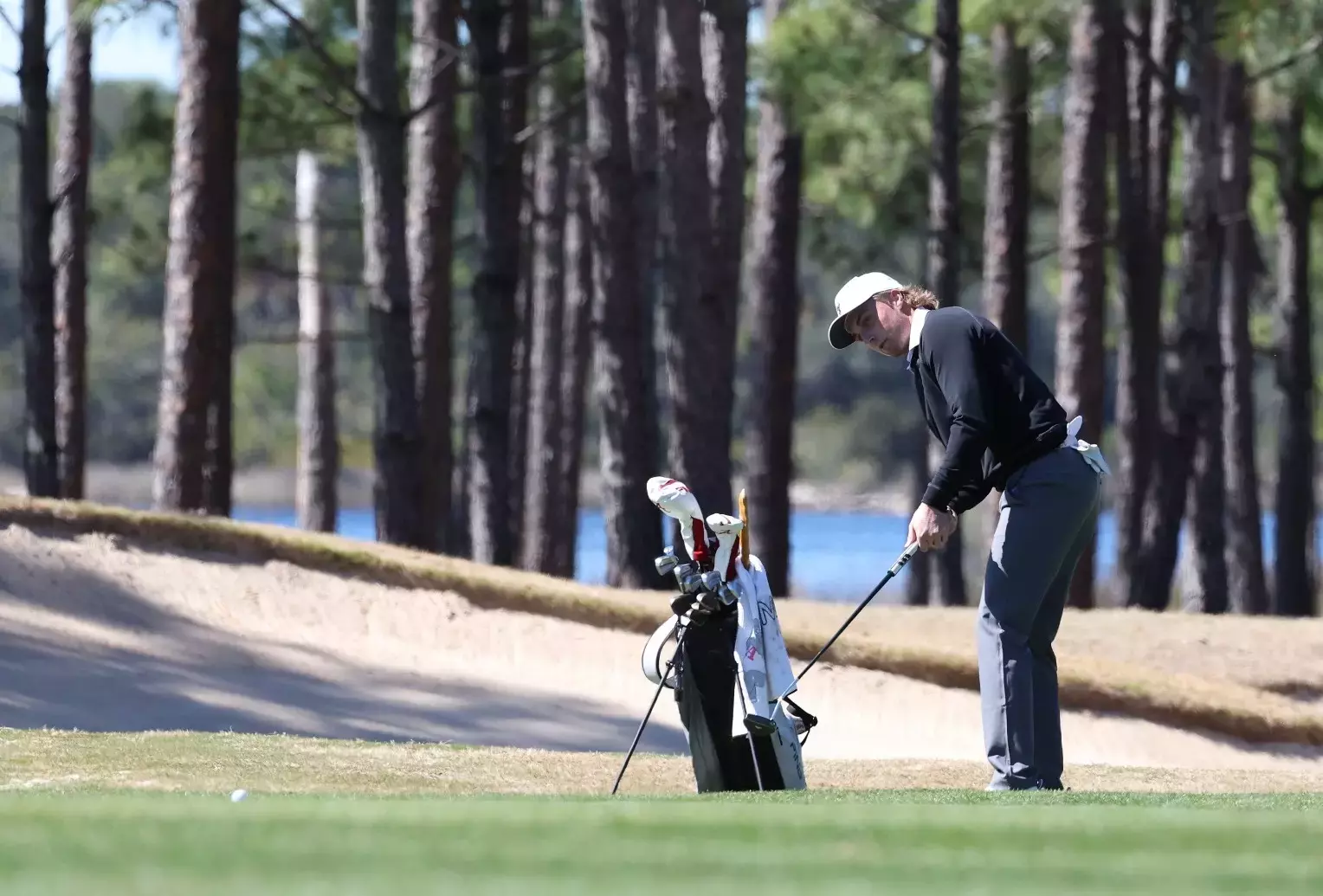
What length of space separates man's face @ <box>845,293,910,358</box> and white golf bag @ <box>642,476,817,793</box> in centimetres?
81

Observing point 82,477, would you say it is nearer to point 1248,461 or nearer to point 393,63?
point 393,63

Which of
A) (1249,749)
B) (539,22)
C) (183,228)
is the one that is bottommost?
(1249,749)

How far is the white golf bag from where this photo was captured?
756 cm

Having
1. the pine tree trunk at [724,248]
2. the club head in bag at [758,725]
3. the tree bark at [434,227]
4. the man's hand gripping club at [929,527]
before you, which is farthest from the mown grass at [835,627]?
the tree bark at [434,227]

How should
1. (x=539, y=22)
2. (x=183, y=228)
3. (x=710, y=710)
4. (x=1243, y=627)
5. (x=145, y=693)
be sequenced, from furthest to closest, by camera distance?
(x=539, y=22) < (x=183, y=228) < (x=1243, y=627) < (x=145, y=693) < (x=710, y=710)

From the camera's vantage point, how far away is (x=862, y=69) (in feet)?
73.4

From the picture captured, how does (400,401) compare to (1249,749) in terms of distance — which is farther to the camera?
(400,401)

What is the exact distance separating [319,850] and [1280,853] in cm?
204

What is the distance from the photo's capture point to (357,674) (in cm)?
1196

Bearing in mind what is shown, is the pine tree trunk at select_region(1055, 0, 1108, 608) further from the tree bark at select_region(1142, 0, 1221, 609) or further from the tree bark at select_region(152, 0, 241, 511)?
the tree bark at select_region(152, 0, 241, 511)

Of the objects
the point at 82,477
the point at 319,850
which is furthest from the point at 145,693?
the point at 82,477

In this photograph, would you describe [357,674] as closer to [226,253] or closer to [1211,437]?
[226,253]

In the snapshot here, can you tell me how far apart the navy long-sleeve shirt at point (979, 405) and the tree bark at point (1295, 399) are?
19.3 metres

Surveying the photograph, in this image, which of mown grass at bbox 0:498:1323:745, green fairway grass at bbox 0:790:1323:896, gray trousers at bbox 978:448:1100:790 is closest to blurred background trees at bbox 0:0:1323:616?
mown grass at bbox 0:498:1323:745
